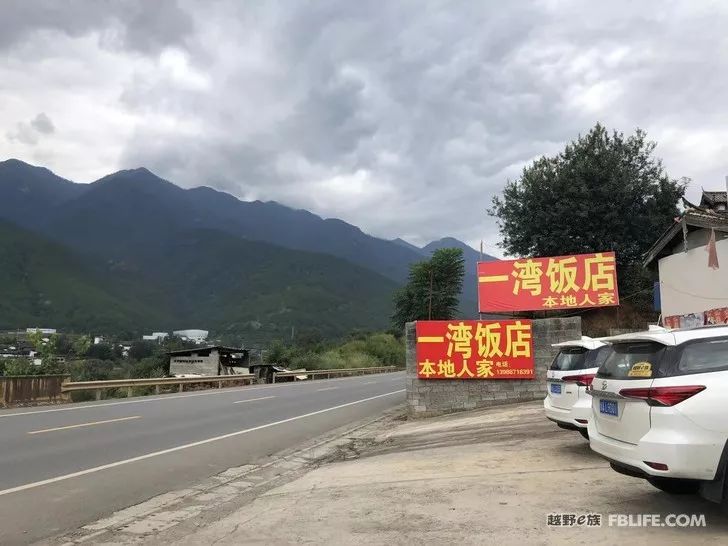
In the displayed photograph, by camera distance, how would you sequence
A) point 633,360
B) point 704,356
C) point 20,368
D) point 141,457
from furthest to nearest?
point 20,368 < point 141,457 < point 633,360 < point 704,356

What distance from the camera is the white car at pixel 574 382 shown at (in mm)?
8117

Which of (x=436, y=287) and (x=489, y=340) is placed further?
(x=436, y=287)

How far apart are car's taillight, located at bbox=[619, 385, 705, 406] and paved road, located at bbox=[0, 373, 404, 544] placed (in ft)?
19.5

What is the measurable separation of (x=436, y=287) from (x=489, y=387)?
46.6m

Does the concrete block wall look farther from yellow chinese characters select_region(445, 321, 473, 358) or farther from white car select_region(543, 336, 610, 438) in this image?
white car select_region(543, 336, 610, 438)

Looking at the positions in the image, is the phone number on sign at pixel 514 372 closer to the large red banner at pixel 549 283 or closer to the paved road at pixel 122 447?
the large red banner at pixel 549 283

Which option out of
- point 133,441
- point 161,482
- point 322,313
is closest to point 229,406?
point 133,441

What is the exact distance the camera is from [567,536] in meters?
4.73

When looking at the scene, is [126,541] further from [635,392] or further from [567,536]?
[635,392]

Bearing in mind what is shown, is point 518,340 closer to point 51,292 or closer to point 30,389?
point 30,389

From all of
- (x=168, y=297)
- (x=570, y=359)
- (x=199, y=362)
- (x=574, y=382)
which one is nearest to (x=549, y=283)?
(x=570, y=359)

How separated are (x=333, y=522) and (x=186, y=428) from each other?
9.07 m

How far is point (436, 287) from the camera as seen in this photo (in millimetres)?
61219

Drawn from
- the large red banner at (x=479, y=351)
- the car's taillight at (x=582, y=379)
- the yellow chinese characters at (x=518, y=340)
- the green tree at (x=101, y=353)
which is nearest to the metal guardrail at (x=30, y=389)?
the large red banner at (x=479, y=351)
